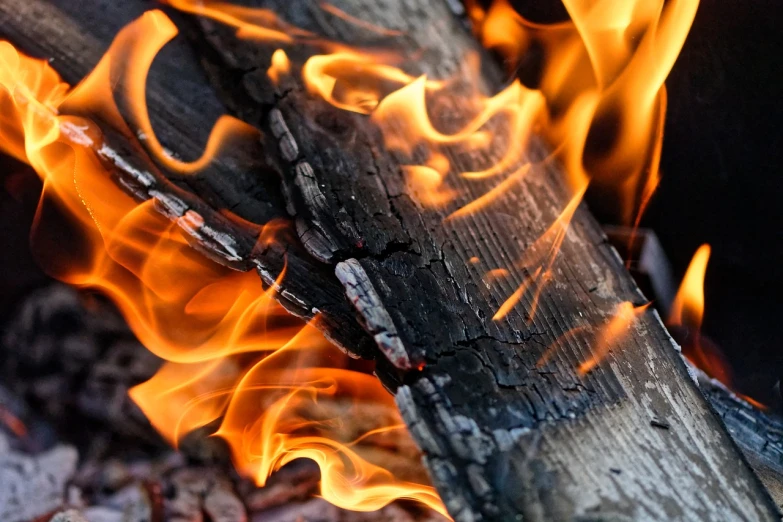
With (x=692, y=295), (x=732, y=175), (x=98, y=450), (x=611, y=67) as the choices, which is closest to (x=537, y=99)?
(x=611, y=67)

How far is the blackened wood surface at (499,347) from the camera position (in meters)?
1.06

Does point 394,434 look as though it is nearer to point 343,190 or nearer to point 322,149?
point 343,190

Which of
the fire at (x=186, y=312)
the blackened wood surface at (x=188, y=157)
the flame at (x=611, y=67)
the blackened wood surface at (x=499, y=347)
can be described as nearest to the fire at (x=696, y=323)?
the flame at (x=611, y=67)

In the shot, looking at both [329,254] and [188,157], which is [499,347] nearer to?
[329,254]

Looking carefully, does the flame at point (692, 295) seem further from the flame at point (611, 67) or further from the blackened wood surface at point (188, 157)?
the blackened wood surface at point (188, 157)

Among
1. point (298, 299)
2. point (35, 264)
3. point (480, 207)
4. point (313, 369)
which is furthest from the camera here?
point (35, 264)

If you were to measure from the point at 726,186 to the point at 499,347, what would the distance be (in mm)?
957

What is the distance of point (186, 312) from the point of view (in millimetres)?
1649

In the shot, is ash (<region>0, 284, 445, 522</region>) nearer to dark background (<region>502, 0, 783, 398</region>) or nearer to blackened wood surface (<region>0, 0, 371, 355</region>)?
blackened wood surface (<region>0, 0, 371, 355</region>)

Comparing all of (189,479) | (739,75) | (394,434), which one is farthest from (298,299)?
(739,75)

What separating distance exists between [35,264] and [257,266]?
2.68 ft

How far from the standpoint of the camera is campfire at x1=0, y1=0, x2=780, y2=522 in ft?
4.12

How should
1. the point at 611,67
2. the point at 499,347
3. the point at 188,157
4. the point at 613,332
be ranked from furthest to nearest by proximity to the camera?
the point at 611,67
the point at 188,157
the point at 613,332
the point at 499,347

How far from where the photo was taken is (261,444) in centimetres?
153
